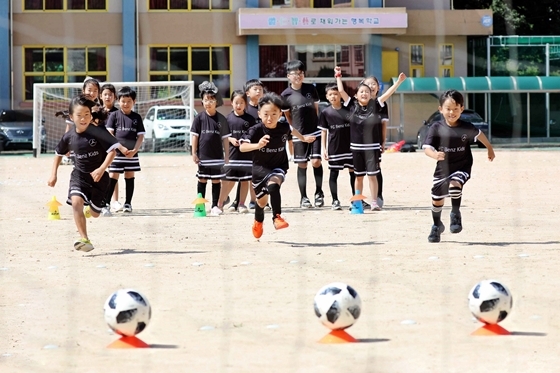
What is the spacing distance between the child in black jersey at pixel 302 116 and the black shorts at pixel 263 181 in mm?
2986

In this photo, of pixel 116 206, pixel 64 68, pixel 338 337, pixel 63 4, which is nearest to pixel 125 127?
pixel 116 206

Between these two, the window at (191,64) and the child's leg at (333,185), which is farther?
the window at (191,64)

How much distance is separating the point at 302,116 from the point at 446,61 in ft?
84.5

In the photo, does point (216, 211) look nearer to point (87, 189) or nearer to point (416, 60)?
point (87, 189)

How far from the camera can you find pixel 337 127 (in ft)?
42.4

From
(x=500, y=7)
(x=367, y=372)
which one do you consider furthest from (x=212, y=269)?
(x=500, y=7)

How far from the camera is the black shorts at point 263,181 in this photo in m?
9.82

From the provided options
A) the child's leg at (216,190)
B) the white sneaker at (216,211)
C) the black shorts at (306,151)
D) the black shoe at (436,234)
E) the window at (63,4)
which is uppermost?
the window at (63,4)

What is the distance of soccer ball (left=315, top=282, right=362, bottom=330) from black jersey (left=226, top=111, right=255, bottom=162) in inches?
268

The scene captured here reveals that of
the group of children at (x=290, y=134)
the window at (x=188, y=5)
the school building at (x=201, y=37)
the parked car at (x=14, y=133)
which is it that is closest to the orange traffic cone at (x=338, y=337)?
the group of children at (x=290, y=134)

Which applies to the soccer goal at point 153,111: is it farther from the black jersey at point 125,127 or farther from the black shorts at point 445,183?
the black shorts at point 445,183

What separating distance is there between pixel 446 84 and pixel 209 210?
23.0m

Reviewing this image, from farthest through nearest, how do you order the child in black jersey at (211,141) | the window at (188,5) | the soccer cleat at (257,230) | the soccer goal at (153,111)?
the window at (188,5)
the soccer goal at (153,111)
the child in black jersey at (211,141)
the soccer cleat at (257,230)

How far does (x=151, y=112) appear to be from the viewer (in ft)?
100
